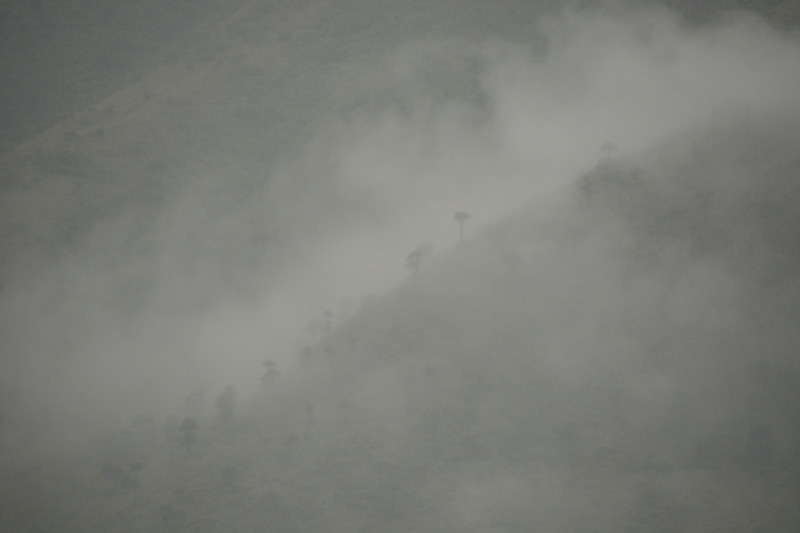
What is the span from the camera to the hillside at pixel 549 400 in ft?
166

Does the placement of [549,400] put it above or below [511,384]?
below

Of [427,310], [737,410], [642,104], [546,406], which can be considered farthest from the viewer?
[642,104]

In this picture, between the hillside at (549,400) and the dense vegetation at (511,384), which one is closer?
the hillside at (549,400)

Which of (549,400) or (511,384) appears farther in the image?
(511,384)

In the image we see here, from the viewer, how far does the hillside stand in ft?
166

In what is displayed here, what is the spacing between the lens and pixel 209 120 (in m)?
132

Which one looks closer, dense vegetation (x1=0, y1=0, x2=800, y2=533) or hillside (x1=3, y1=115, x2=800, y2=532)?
hillside (x1=3, y1=115, x2=800, y2=532)

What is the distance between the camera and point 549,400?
5872 cm

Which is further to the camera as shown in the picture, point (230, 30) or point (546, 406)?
point (230, 30)

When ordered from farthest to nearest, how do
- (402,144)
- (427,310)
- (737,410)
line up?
(402,144), (427,310), (737,410)

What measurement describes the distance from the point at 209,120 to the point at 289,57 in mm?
33640

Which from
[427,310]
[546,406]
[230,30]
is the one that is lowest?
[546,406]

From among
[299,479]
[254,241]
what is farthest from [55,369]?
[299,479]

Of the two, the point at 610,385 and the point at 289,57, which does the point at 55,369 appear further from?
the point at 289,57
